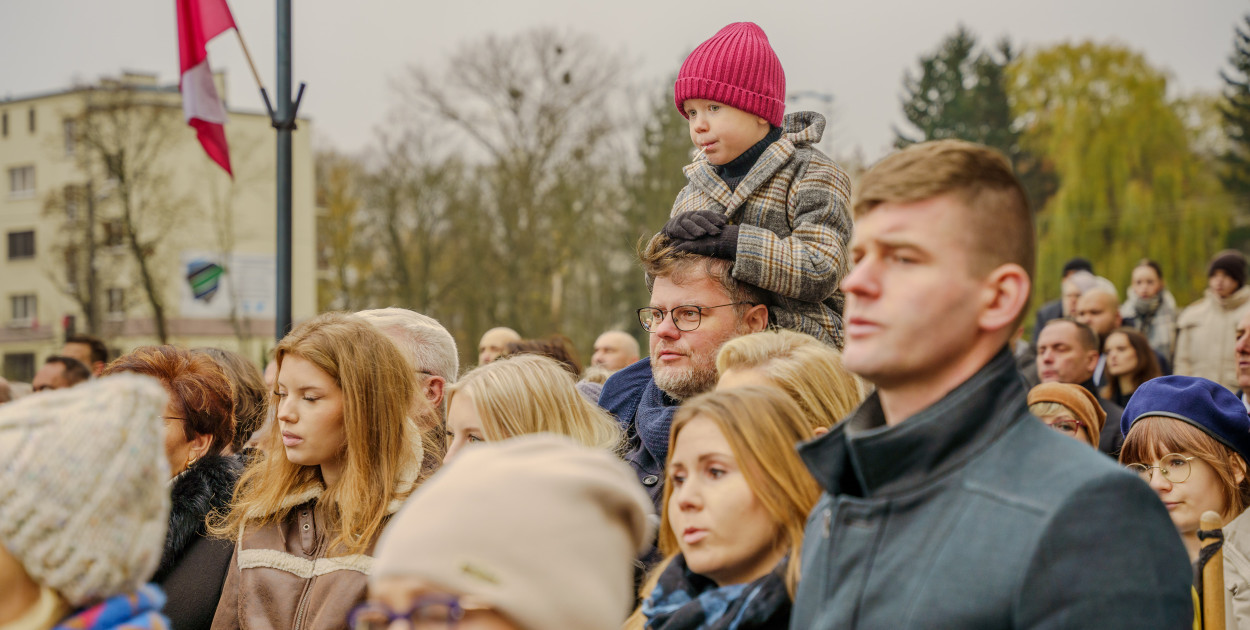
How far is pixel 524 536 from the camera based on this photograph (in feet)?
6.46

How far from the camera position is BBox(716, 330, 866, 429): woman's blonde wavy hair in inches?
134

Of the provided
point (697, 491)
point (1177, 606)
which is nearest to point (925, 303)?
point (1177, 606)

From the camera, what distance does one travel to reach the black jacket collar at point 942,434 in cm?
216

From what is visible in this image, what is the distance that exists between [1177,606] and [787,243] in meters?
2.46

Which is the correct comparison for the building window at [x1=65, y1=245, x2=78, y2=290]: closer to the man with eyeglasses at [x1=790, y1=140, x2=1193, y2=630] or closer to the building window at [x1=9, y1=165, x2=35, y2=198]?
the building window at [x1=9, y1=165, x2=35, y2=198]

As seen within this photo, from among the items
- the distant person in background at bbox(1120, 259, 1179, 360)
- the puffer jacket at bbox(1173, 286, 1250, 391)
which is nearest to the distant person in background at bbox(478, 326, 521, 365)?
the distant person in background at bbox(1120, 259, 1179, 360)

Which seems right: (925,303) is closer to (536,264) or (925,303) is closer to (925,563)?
(925,563)

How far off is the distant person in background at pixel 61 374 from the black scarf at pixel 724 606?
7.36 meters

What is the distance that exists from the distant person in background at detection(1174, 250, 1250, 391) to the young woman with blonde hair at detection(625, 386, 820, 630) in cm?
842

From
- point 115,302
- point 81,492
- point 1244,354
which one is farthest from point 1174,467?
point 115,302

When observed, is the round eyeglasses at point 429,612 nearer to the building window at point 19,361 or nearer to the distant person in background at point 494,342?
the distant person in background at point 494,342

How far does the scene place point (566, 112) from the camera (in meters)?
30.7

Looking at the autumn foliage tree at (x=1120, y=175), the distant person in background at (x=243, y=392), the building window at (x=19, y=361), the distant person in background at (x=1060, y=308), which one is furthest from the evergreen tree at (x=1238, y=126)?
the building window at (x=19, y=361)

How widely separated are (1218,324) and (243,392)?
28.3 ft
